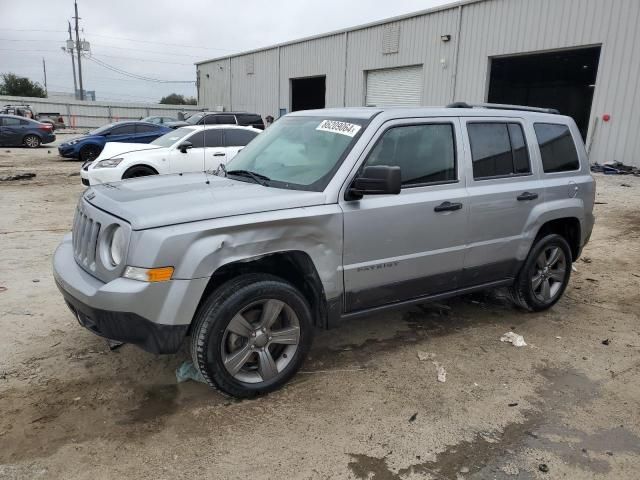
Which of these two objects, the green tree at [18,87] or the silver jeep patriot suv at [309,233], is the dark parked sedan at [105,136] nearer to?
the silver jeep patriot suv at [309,233]

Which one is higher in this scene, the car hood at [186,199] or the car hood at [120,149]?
the car hood at [186,199]

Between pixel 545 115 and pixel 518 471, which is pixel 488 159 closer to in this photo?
pixel 545 115

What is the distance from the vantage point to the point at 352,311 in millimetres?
3738

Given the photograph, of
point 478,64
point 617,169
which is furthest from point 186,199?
point 478,64

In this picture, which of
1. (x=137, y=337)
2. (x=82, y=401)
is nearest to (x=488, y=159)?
(x=137, y=337)

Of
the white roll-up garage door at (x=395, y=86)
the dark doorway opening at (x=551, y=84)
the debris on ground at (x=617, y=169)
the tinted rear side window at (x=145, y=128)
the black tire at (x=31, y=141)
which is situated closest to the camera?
the debris on ground at (x=617, y=169)

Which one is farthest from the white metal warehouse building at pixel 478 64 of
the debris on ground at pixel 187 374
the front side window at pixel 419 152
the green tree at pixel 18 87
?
the green tree at pixel 18 87

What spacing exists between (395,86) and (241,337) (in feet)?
72.4

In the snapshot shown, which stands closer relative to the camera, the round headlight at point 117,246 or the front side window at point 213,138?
the round headlight at point 117,246

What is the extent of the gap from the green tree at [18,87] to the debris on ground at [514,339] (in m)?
71.6

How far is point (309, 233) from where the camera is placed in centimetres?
340

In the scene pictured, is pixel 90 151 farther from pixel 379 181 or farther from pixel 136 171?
pixel 379 181

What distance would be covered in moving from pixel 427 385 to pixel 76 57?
6790cm

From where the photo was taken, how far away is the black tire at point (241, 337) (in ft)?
10.3
